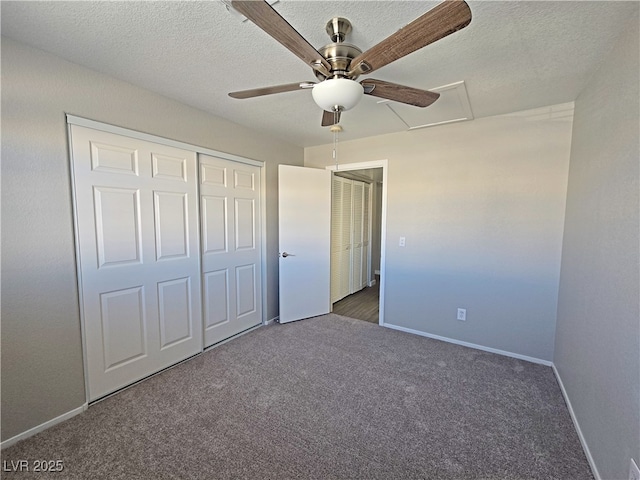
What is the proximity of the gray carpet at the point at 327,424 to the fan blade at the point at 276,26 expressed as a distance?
2.07m

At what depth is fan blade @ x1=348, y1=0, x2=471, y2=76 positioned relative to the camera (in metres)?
0.88

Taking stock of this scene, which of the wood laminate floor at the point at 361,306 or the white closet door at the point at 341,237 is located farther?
the white closet door at the point at 341,237

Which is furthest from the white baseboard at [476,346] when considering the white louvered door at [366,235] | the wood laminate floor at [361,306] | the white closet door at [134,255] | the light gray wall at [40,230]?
the light gray wall at [40,230]

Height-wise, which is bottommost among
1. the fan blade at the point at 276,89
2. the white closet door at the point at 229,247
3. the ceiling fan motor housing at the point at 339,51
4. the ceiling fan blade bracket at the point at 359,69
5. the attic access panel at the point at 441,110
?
A: the white closet door at the point at 229,247

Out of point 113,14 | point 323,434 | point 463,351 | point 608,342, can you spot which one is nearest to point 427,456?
point 323,434

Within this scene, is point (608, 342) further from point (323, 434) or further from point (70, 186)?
point (70, 186)

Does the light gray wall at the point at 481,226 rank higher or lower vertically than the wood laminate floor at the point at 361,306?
higher

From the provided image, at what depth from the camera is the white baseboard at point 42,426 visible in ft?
5.05

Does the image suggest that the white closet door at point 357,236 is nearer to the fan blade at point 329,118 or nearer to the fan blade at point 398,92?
the fan blade at point 329,118

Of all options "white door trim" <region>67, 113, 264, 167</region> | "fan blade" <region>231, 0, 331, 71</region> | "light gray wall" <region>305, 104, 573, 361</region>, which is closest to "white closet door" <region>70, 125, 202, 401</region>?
"white door trim" <region>67, 113, 264, 167</region>

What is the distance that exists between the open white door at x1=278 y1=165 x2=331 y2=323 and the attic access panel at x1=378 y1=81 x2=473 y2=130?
4.14ft

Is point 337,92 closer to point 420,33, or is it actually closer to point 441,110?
point 420,33

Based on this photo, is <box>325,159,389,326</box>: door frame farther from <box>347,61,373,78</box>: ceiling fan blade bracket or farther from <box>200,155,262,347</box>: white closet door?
<box>347,61,373,78</box>: ceiling fan blade bracket

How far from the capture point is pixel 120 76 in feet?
6.14
